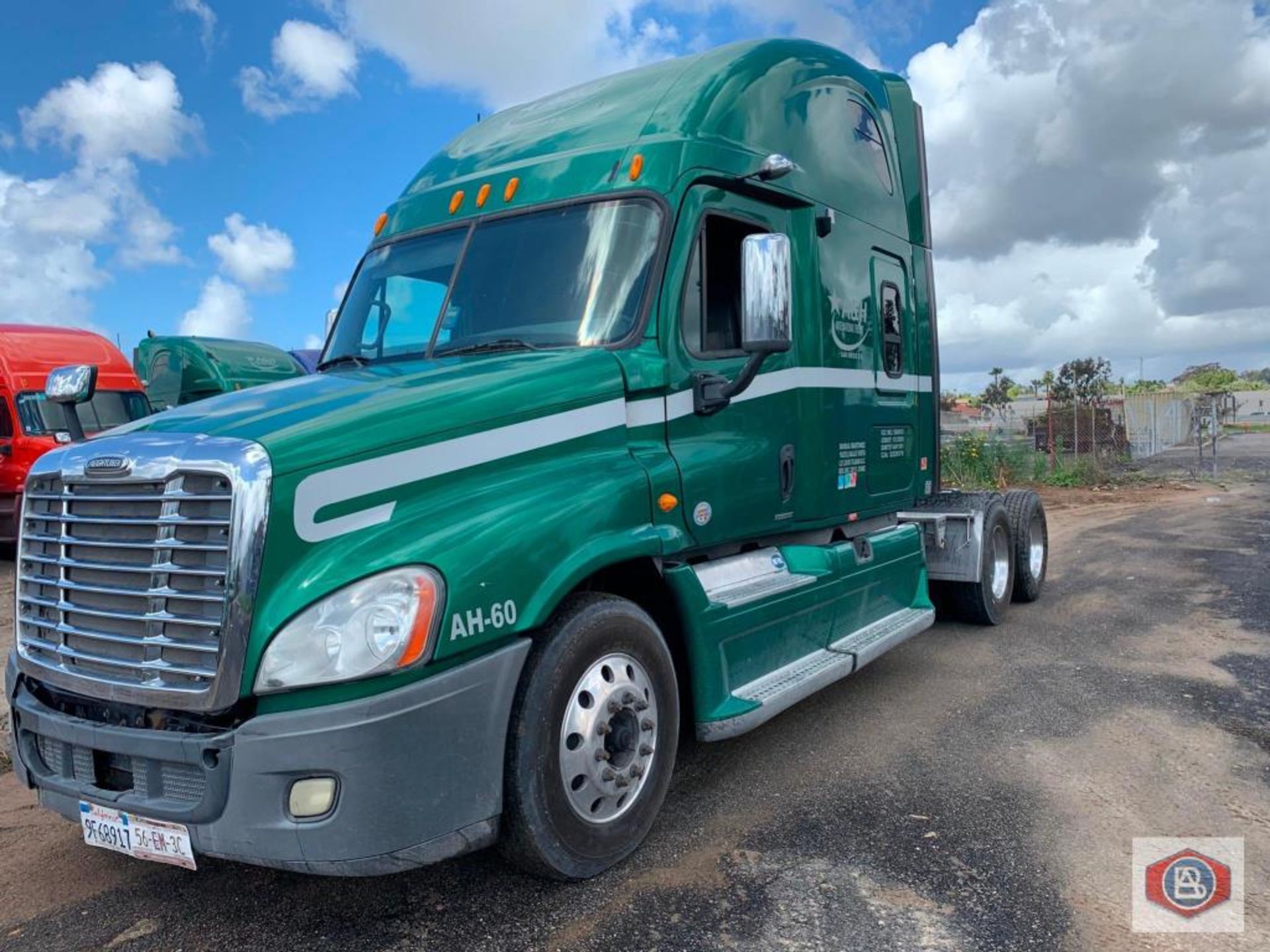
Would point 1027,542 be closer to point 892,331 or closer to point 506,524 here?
point 892,331

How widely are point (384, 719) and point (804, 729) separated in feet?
9.67

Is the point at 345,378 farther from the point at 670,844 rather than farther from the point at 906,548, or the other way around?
the point at 906,548

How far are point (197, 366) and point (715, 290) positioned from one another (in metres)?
12.6

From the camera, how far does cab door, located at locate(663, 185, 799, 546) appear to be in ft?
13.5

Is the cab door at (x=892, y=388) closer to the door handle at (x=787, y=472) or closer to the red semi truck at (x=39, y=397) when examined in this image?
the door handle at (x=787, y=472)

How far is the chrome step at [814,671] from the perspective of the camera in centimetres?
399

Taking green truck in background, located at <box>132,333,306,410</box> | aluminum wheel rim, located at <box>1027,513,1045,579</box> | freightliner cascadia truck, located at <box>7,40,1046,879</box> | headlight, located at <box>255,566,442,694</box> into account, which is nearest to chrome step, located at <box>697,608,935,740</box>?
freightliner cascadia truck, located at <box>7,40,1046,879</box>

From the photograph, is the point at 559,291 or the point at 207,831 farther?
the point at 559,291

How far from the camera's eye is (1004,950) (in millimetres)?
2975

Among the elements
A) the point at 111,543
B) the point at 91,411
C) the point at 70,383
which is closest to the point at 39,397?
the point at 91,411

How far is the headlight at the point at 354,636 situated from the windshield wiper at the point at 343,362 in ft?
6.17

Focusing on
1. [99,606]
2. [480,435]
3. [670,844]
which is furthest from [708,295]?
[99,606]

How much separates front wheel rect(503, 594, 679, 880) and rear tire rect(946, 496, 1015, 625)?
433 cm

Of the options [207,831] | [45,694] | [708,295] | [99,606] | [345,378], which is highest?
[708,295]
